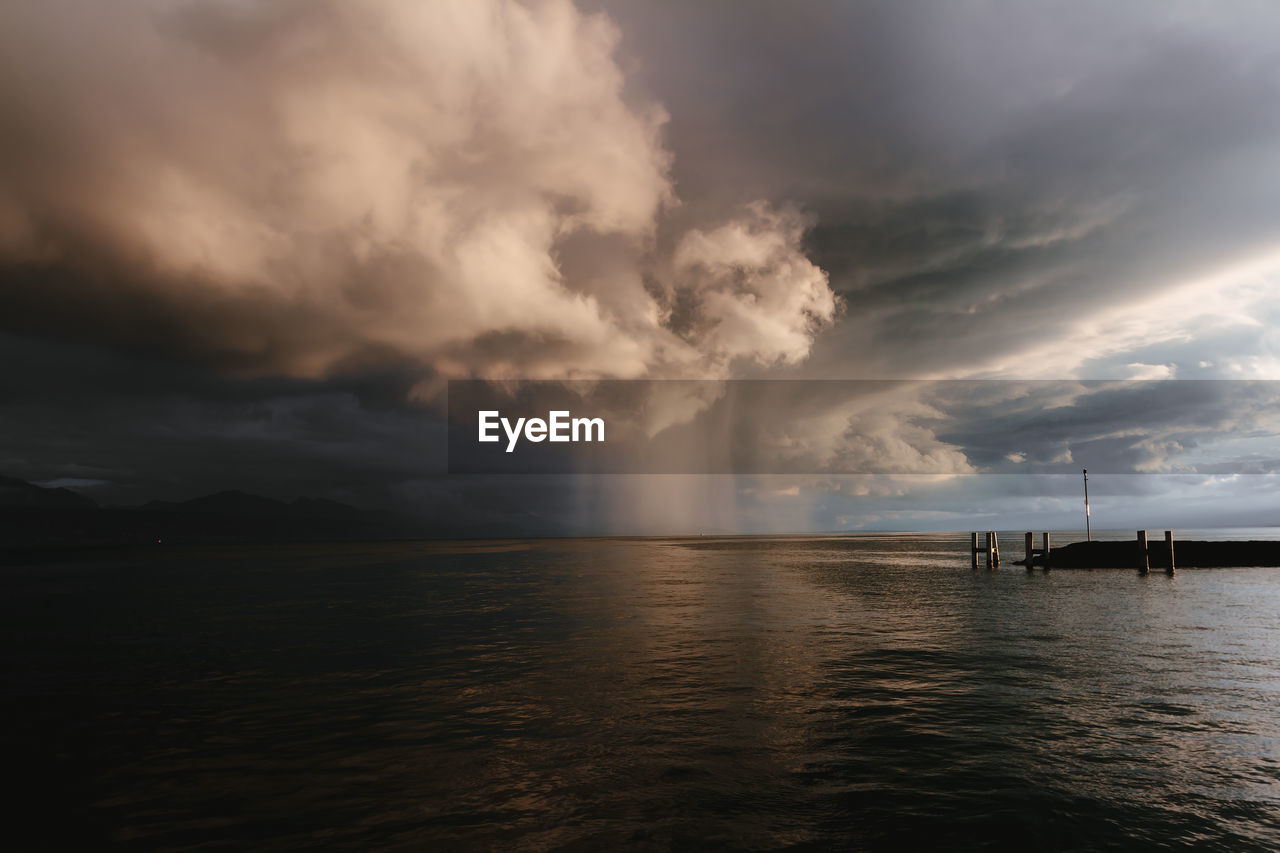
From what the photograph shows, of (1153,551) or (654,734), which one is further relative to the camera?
(1153,551)

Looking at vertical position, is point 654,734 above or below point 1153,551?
above

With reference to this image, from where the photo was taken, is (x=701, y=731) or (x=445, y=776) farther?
(x=701, y=731)

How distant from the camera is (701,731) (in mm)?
14859

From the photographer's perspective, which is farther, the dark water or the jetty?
the jetty

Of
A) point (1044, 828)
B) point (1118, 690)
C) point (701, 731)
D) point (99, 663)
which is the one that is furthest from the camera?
point (99, 663)

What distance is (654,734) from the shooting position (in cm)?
1471

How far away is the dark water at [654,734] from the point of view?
10102 millimetres

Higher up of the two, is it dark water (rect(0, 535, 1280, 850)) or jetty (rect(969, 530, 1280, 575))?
dark water (rect(0, 535, 1280, 850))

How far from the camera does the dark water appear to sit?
10.1m

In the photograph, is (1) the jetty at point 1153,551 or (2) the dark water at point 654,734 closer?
(2) the dark water at point 654,734

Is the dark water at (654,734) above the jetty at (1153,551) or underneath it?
above

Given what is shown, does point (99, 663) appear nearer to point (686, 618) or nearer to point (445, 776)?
point (445, 776)

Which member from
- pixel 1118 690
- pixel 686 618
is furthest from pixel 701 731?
pixel 686 618

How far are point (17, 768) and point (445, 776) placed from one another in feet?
31.0
